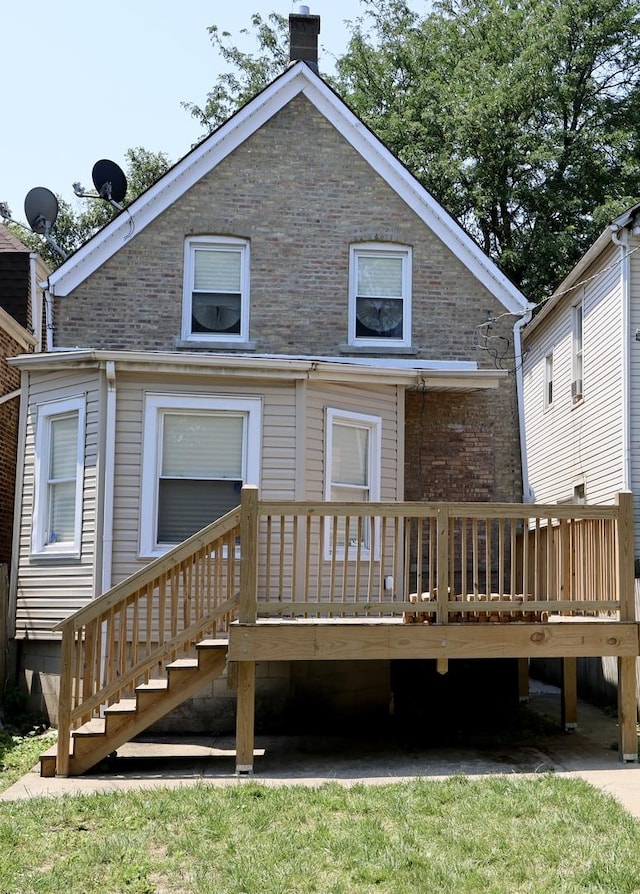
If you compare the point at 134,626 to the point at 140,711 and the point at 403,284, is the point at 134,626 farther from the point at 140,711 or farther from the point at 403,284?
the point at 403,284

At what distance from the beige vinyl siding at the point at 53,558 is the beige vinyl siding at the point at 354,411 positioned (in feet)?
7.98

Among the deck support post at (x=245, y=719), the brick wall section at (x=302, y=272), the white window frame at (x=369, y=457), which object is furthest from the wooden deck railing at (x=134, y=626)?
the brick wall section at (x=302, y=272)

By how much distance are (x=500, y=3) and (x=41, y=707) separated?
25.2 metres

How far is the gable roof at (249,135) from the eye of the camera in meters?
14.5

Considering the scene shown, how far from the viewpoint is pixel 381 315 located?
1470 centimetres

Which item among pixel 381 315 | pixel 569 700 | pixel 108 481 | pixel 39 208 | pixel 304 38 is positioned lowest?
pixel 569 700

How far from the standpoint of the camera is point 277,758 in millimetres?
9711

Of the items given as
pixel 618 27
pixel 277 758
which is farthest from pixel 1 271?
pixel 618 27

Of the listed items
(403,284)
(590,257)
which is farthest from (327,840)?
(590,257)

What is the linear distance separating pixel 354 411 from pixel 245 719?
168 inches

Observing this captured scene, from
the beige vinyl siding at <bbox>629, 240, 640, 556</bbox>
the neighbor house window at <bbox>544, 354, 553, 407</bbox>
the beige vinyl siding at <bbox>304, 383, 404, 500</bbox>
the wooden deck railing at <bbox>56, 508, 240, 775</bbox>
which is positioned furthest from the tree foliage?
the wooden deck railing at <bbox>56, 508, 240, 775</bbox>

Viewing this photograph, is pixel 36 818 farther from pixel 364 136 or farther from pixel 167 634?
A: pixel 364 136

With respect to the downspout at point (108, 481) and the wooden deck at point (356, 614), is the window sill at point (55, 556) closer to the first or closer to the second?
the downspout at point (108, 481)

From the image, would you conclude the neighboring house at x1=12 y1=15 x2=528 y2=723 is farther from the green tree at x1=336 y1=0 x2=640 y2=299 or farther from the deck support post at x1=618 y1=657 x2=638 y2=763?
the green tree at x1=336 y1=0 x2=640 y2=299
